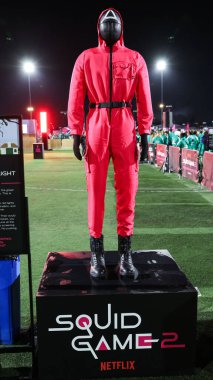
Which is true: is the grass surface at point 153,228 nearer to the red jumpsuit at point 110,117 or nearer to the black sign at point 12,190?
the black sign at point 12,190

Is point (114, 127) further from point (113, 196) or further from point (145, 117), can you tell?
point (113, 196)

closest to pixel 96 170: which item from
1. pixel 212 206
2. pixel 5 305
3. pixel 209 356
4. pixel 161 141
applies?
pixel 5 305

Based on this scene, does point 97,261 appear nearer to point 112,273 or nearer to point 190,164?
point 112,273

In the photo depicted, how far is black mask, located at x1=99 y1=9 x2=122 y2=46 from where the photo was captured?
3193 mm

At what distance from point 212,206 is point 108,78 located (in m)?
7.28

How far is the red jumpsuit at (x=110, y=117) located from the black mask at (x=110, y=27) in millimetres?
49

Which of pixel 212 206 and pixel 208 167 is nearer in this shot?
pixel 212 206

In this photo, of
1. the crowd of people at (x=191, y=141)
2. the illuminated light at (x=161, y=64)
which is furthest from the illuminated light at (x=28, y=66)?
the crowd of people at (x=191, y=141)

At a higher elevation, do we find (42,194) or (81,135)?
(81,135)

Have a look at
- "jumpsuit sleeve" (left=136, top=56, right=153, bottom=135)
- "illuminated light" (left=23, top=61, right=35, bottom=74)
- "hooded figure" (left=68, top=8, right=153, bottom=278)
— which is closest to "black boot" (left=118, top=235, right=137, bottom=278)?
"hooded figure" (left=68, top=8, right=153, bottom=278)

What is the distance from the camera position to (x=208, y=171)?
1274cm

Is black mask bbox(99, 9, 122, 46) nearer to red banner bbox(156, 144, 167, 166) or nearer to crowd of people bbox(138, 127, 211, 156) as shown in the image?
crowd of people bbox(138, 127, 211, 156)

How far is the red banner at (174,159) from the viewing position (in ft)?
54.6

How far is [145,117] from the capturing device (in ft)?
10.9
